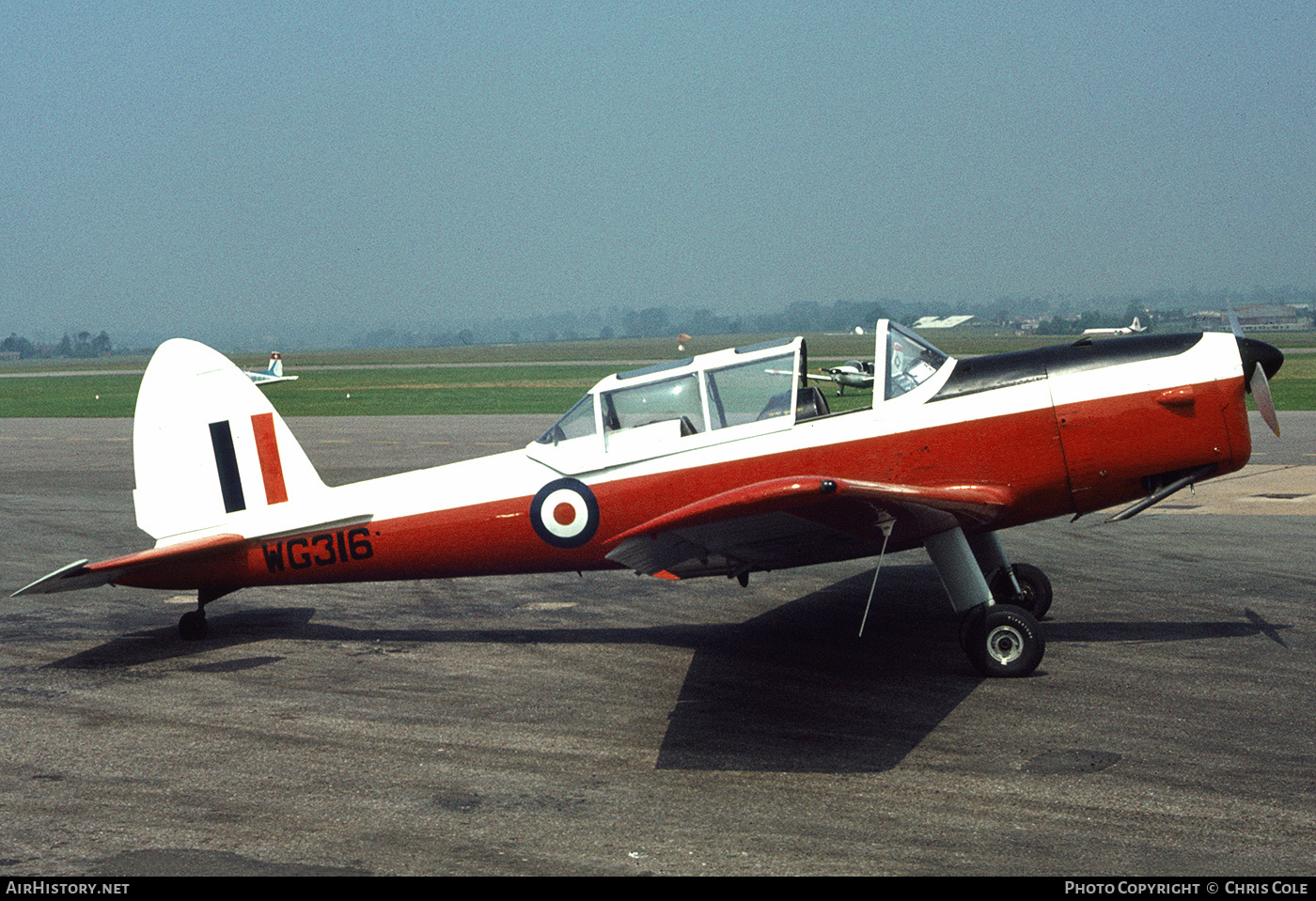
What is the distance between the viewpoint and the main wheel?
9742 mm

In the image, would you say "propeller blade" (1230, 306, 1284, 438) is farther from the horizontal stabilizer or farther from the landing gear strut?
the landing gear strut

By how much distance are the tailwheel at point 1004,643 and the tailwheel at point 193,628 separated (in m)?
6.71

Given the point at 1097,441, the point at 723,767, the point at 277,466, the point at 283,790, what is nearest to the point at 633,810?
the point at 723,767

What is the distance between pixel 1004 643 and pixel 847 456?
5.96 feet

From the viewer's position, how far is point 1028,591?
9.98 m

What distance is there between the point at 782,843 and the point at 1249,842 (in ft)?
7.42

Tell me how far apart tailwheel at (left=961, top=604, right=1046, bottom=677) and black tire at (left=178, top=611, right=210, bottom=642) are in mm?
6714

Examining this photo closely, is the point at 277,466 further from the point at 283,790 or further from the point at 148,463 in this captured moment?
the point at 283,790

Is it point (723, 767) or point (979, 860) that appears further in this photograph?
point (723, 767)

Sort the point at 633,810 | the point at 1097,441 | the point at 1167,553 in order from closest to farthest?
the point at 633,810 < the point at 1097,441 < the point at 1167,553

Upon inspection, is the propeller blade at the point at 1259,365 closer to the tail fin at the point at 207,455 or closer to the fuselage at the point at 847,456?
the fuselage at the point at 847,456

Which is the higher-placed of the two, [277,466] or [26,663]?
[277,466]

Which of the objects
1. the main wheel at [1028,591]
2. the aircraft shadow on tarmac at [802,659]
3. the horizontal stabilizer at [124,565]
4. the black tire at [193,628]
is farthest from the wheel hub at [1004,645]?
the black tire at [193,628]

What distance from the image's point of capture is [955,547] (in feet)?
27.6
